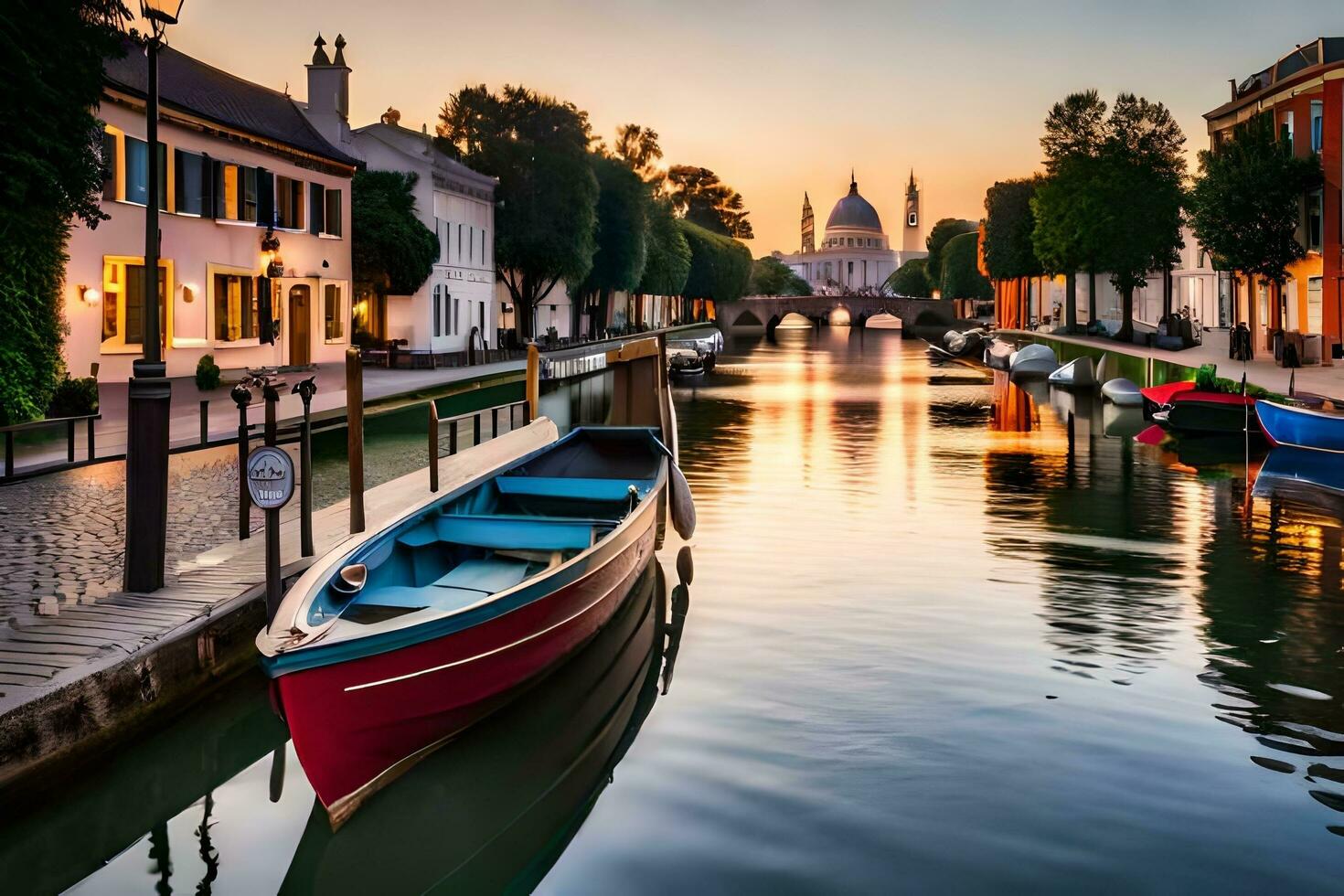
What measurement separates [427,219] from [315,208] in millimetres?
11661

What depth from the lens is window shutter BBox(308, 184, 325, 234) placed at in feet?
158

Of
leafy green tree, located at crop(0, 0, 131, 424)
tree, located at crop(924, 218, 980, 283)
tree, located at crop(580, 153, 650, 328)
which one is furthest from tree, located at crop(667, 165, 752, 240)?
leafy green tree, located at crop(0, 0, 131, 424)

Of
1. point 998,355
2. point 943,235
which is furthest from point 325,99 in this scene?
point 943,235

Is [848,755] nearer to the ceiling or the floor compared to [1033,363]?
nearer to the floor

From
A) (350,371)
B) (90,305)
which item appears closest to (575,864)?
(350,371)

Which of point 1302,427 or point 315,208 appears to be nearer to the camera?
point 1302,427

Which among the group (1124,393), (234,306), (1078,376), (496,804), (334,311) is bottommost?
(496,804)

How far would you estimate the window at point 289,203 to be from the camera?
4553cm

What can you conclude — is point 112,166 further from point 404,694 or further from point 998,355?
point 998,355

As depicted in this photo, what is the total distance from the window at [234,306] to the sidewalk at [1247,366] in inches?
1086

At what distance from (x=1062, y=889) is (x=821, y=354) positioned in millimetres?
87009

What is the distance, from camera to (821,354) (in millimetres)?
94625

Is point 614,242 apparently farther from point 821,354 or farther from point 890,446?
point 890,446

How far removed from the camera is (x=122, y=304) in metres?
35.3
